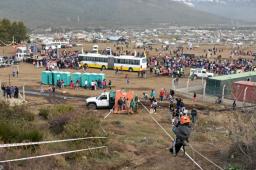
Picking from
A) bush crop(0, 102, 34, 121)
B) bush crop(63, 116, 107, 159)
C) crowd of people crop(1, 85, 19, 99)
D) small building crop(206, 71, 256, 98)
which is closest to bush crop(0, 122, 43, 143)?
bush crop(63, 116, 107, 159)

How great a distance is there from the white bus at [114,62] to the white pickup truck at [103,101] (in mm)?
25065

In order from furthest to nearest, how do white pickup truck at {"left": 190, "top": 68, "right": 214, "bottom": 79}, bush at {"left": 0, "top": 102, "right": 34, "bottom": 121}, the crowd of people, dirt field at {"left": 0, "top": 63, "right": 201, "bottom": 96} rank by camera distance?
white pickup truck at {"left": 190, "top": 68, "right": 214, "bottom": 79}
dirt field at {"left": 0, "top": 63, "right": 201, "bottom": 96}
the crowd of people
bush at {"left": 0, "top": 102, "right": 34, "bottom": 121}

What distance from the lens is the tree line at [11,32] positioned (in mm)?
90800

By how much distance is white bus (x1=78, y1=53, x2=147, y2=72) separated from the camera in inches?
2143

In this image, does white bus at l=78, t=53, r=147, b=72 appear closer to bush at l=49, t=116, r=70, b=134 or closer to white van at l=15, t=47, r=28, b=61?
white van at l=15, t=47, r=28, b=61

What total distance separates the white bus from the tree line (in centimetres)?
3577

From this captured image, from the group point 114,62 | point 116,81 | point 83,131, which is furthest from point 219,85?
point 83,131

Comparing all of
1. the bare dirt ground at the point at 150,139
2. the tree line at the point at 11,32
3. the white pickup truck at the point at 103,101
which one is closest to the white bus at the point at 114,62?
the bare dirt ground at the point at 150,139

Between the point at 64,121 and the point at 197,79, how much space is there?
34032 mm

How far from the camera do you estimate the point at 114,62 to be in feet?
184

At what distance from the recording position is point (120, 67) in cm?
5562

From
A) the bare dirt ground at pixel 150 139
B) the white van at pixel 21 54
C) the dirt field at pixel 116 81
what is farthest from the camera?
the white van at pixel 21 54

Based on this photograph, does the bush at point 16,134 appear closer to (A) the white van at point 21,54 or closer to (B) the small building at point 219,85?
(B) the small building at point 219,85

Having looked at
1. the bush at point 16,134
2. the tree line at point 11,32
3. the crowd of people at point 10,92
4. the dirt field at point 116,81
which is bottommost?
the dirt field at point 116,81
